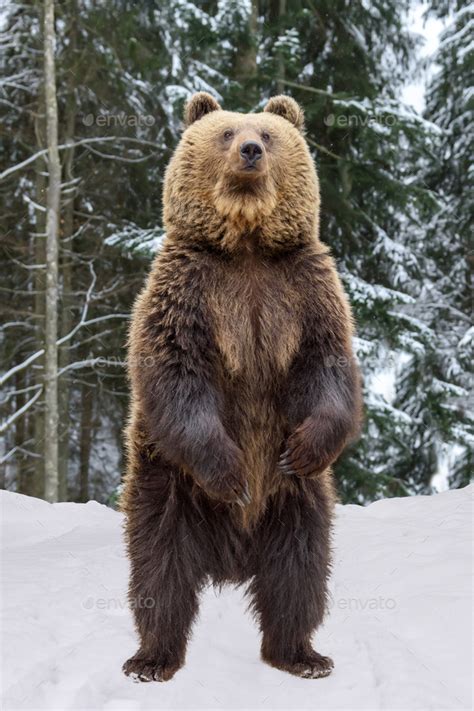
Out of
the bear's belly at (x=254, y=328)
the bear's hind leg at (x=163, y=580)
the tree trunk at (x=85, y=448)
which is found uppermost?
the bear's belly at (x=254, y=328)

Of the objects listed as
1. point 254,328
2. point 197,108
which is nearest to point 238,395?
point 254,328

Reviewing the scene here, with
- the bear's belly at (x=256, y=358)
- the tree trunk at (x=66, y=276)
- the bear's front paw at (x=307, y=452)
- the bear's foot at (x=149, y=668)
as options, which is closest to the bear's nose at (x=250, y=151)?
the bear's belly at (x=256, y=358)

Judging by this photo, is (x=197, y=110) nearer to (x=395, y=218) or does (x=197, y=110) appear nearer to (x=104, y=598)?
(x=104, y=598)

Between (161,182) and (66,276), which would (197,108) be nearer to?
(161,182)

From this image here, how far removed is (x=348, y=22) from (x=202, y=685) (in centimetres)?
1036

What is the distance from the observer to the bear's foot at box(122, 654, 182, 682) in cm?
363

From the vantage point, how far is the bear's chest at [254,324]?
362 cm

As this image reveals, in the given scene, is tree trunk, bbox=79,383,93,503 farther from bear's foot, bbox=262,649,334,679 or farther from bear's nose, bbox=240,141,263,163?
bear's nose, bbox=240,141,263,163

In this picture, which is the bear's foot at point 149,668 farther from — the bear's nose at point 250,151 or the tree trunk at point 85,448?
the tree trunk at point 85,448

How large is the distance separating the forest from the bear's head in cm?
569

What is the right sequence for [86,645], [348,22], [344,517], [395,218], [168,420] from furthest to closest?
1. [395,218]
2. [348,22]
3. [344,517]
4. [86,645]
5. [168,420]

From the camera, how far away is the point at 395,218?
12961 millimetres

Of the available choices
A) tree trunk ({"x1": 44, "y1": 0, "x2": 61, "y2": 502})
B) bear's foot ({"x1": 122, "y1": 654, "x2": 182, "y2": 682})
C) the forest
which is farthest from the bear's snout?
tree trunk ({"x1": 44, "y1": 0, "x2": 61, "y2": 502})

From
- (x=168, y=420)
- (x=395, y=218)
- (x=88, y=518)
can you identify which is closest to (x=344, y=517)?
(x=88, y=518)
